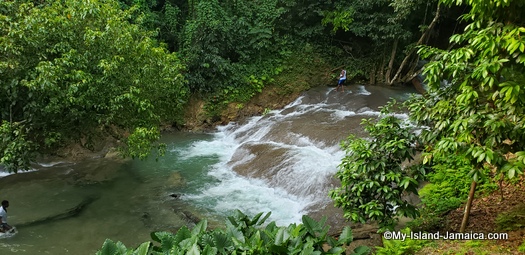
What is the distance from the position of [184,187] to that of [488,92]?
341 inches

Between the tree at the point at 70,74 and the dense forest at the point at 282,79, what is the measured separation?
0.12 feet

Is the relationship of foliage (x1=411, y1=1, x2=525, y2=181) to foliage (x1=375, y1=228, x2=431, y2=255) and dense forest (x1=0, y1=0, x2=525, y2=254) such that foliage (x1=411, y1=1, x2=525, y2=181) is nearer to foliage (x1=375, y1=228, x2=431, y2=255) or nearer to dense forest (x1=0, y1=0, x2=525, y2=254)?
dense forest (x1=0, y1=0, x2=525, y2=254)

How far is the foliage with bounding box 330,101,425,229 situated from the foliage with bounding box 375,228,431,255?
0.90ft

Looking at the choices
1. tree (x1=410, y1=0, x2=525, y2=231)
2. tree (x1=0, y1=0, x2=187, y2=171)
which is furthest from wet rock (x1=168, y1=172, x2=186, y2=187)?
tree (x1=410, y1=0, x2=525, y2=231)

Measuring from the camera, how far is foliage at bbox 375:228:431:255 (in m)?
4.71

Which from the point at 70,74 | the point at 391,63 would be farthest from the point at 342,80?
the point at 70,74

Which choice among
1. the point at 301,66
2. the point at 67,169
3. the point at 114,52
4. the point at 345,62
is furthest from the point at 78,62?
the point at 345,62

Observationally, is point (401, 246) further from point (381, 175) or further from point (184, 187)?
point (184, 187)

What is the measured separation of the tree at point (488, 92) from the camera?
3631 mm

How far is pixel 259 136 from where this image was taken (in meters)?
14.2

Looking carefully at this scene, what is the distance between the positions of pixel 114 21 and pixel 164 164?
19.2ft

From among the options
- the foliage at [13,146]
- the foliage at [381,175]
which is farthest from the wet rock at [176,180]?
the foliage at [381,175]

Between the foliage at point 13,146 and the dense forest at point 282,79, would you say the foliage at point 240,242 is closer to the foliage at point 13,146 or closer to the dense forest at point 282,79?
the dense forest at point 282,79

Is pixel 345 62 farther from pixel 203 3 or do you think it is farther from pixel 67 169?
pixel 67 169
